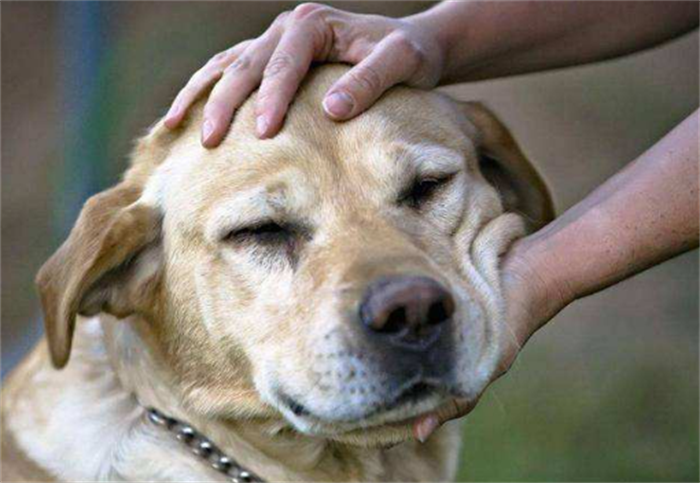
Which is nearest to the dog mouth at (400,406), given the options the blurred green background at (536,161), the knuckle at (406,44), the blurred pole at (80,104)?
the knuckle at (406,44)

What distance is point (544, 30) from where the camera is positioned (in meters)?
4.12

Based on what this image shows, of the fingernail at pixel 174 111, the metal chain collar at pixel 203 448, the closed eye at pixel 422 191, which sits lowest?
the metal chain collar at pixel 203 448

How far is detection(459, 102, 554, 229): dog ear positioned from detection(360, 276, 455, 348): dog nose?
90 centimetres

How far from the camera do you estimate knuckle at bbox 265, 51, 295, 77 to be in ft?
11.1

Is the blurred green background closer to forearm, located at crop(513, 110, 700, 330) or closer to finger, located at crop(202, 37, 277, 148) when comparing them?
forearm, located at crop(513, 110, 700, 330)

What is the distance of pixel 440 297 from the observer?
2.92 meters

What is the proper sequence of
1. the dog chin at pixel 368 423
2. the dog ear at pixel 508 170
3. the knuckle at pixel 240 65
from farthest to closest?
the dog ear at pixel 508 170 → the knuckle at pixel 240 65 → the dog chin at pixel 368 423

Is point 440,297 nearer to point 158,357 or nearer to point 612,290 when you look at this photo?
point 158,357

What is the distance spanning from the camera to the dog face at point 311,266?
9.68 ft

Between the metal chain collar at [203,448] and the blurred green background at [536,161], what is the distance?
2746 mm

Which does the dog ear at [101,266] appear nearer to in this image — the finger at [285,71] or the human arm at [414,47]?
the human arm at [414,47]

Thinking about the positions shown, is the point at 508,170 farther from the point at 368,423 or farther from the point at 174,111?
the point at 368,423

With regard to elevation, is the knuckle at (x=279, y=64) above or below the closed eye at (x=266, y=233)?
above

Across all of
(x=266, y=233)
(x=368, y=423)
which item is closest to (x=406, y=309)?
(x=368, y=423)
